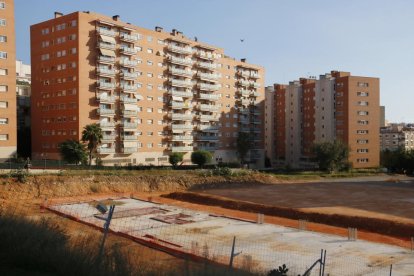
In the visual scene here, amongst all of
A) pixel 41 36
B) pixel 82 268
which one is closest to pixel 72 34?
pixel 41 36

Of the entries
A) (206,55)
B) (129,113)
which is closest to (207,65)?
(206,55)

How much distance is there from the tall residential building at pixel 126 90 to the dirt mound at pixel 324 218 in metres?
35.7

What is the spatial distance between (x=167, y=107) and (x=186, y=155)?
1167cm

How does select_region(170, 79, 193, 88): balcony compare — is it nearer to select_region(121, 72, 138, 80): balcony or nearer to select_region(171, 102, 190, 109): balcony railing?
select_region(171, 102, 190, 109): balcony railing

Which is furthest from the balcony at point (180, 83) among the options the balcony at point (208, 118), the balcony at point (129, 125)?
the balcony at point (129, 125)

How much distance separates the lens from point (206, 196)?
47.0 meters

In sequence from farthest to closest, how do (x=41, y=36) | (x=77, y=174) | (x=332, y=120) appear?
(x=332, y=120) → (x=41, y=36) → (x=77, y=174)

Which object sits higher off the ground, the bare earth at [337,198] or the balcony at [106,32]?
the balcony at [106,32]

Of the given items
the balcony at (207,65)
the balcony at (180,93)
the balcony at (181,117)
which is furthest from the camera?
the balcony at (207,65)

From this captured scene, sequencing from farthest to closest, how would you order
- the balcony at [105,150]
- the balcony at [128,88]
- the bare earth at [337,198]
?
the balcony at [128,88] < the balcony at [105,150] < the bare earth at [337,198]

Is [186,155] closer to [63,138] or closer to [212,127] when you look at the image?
[212,127]

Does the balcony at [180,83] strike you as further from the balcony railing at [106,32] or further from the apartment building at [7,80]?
the apartment building at [7,80]

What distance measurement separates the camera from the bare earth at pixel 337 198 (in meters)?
38.4

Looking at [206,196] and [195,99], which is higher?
[195,99]
